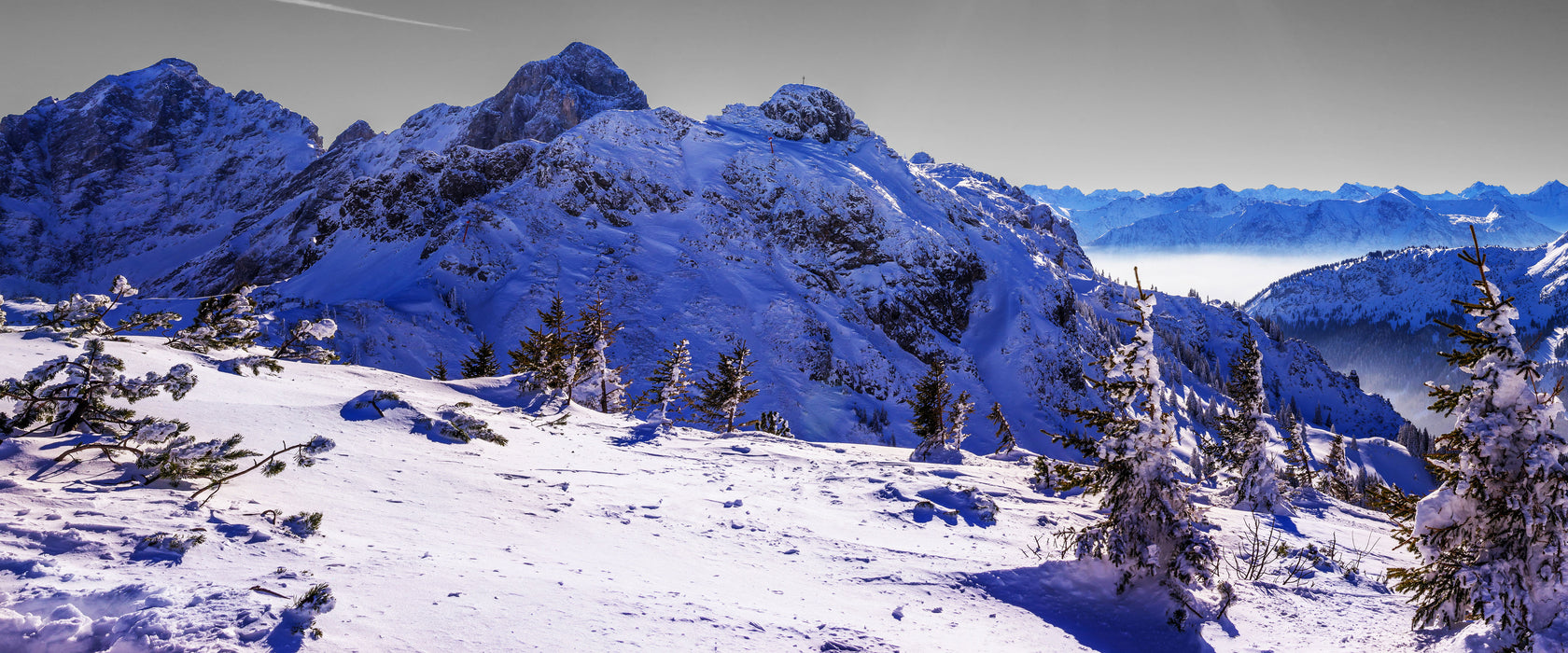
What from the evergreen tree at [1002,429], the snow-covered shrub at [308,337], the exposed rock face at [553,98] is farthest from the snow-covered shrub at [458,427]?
the exposed rock face at [553,98]

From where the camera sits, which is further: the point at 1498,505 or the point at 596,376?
the point at 596,376

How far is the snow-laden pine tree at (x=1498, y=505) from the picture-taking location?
6961 mm

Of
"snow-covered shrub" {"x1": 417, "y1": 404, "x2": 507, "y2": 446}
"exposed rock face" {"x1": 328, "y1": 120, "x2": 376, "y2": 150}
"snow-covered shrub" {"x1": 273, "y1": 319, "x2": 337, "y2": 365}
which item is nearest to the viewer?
"snow-covered shrub" {"x1": 273, "y1": 319, "x2": 337, "y2": 365}

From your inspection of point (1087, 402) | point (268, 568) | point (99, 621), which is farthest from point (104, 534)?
point (1087, 402)

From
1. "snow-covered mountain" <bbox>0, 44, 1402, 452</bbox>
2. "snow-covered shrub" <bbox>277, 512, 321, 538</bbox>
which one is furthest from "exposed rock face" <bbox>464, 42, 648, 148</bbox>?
"snow-covered shrub" <bbox>277, 512, 321, 538</bbox>

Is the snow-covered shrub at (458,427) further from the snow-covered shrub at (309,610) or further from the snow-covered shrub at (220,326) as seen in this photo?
the snow-covered shrub at (309,610)

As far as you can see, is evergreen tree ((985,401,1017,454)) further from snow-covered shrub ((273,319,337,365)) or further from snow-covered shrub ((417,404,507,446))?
snow-covered shrub ((273,319,337,365))

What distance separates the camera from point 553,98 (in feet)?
500

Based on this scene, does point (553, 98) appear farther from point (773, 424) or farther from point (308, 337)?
point (308, 337)

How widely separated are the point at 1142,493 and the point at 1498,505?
361cm

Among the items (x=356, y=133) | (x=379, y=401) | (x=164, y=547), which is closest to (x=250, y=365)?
(x=379, y=401)

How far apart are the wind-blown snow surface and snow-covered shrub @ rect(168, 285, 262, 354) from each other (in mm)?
499

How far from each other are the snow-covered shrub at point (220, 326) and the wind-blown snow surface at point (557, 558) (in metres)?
0.50

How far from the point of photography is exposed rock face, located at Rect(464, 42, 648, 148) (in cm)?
15025
